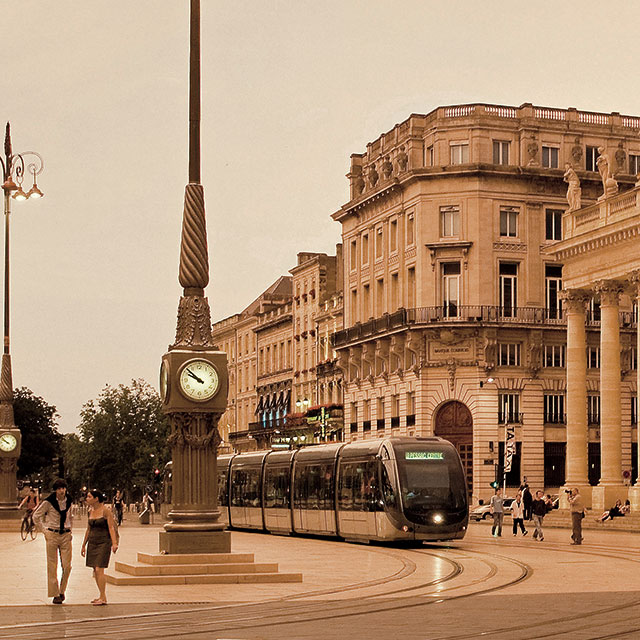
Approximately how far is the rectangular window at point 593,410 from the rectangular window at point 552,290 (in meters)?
4.83

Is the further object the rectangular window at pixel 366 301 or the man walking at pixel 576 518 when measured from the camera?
the rectangular window at pixel 366 301

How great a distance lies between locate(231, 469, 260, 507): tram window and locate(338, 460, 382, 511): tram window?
9.14 meters

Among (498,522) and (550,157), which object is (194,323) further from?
(550,157)

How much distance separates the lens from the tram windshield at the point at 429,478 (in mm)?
38219

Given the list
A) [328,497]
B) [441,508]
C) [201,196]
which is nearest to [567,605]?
[201,196]

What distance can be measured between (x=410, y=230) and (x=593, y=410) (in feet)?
47.1

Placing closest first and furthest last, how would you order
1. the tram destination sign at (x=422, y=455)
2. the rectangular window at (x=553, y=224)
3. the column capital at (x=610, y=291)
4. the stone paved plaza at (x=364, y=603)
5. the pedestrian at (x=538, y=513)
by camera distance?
the stone paved plaza at (x=364, y=603)
the tram destination sign at (x=422, y=455)
the pedestrian at (x=538, y=513)
the column capital at (x=610, y=291)
the rectangular window at (x=553, y=224)

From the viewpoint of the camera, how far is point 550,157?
82500 mm

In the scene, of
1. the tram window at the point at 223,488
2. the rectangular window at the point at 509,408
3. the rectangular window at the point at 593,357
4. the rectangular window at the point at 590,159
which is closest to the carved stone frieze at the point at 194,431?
the tram window at the point at 223,488

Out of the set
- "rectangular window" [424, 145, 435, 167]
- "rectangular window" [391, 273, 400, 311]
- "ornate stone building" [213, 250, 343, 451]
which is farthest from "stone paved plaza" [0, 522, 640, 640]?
"ornate stone building" [213, 250, 343, 451]

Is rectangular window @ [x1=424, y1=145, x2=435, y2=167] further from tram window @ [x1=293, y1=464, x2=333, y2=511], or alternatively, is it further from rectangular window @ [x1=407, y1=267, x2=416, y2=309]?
tram window @ [x1=293, y1=464, x2=333, y2=511]

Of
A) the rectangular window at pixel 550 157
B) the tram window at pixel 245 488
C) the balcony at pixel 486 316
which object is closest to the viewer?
the tram window at pixel 245 488

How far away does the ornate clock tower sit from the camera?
76.2ft

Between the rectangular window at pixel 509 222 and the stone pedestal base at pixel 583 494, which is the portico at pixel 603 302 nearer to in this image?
the stone pedestal base at pixel 583 494
